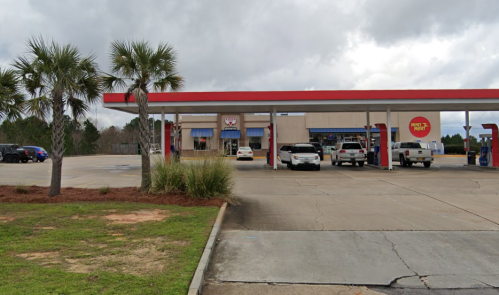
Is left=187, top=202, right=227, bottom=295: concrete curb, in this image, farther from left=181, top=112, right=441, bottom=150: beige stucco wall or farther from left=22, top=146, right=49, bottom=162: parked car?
left=181, top=112, right=441, bottom=150: beige stucco wall

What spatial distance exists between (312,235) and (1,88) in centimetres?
1165

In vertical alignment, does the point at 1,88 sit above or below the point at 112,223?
above

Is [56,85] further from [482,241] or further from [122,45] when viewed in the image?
[482,241]

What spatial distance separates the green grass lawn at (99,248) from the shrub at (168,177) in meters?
1.53

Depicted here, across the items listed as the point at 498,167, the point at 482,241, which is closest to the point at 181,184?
the point at 482,241

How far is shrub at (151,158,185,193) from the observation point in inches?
391

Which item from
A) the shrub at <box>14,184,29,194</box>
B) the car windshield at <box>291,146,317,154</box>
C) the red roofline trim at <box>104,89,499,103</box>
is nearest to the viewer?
the shrub at <box>14,184,29,194</box>

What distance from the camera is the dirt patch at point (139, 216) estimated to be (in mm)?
7166

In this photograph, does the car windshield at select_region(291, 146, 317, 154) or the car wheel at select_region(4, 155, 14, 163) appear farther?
the car wheel at select_region(4, 155, 14, 163)

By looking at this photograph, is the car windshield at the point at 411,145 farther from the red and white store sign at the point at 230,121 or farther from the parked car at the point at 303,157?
the red and white store sign at the point at 230,121

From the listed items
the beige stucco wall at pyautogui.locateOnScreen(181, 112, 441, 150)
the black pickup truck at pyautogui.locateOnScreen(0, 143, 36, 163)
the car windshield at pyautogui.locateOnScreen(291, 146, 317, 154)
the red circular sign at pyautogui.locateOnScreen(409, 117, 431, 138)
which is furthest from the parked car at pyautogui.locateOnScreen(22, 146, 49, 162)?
the red circular sign at pyautogui.locateOnScreen(409, 117, 431, 138)

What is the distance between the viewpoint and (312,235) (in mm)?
6699

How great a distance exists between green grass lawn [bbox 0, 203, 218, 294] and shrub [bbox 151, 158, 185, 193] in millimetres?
1531

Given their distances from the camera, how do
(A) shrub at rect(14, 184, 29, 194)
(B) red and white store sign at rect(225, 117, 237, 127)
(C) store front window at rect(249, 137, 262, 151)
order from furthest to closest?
(C) store front window at rect(249, 137, 262, 151), (B) red and white store sign at rect(225, 117, 237, 127), (A) shrub at rect(14, 184, 29, 194)
